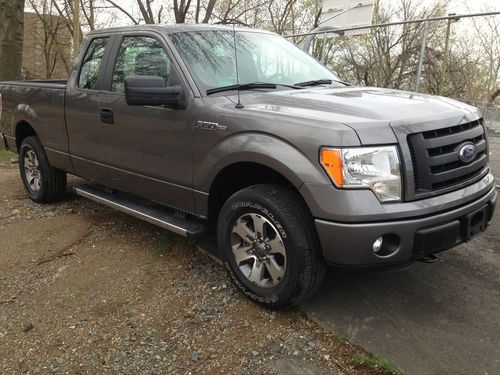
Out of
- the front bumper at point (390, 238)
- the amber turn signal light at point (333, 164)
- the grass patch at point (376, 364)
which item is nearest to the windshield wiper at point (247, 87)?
the amber turn signal light at point (333, 164)

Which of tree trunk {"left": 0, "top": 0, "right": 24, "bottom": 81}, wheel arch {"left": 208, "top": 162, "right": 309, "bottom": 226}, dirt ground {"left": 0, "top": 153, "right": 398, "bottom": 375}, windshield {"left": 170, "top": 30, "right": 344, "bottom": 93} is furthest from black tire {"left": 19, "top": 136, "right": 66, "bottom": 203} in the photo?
tree trunk {"left": 0, "top": 0, "right": 24, "bottom": 81}

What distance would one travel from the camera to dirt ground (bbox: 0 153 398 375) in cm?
283

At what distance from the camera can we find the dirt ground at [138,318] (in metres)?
2.83

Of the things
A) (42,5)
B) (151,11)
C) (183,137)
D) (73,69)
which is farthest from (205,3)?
(183,137)

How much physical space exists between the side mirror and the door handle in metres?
0.93

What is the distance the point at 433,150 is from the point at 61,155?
3864 mm

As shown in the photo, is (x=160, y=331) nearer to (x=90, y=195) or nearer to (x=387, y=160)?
(x=387, y=160)

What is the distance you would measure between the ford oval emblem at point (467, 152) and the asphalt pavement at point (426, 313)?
0.99 meters

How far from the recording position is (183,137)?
12.1ft

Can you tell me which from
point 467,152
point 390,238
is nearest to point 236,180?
point 390,238

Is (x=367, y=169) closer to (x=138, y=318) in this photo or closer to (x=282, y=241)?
(x=282, y=241)

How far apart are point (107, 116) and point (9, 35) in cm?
728

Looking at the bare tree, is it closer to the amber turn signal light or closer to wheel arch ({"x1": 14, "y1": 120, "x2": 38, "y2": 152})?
wheel arch ({"x1": 14, "y1": 120, "x2": 38, "y2": 152})

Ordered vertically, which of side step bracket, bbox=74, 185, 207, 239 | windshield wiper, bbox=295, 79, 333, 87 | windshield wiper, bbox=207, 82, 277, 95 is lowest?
side step bracket, bbox=74, 185, 207, 239
